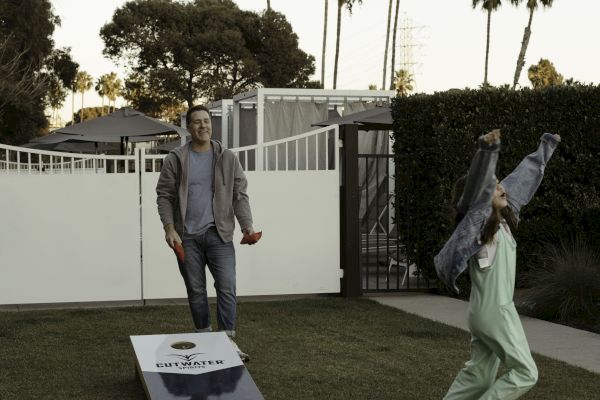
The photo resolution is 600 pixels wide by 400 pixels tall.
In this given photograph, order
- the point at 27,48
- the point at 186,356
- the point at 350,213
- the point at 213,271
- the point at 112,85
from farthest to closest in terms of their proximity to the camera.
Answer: the point at 112,85 → the point at 27,48 → the point at 350,213 → the point at 213,271 → the point at 186,356

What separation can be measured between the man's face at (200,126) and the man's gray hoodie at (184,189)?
5.6 inches

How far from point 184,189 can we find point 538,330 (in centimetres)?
411

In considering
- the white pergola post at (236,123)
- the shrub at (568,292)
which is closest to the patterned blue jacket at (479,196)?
the shrub at (568,292)

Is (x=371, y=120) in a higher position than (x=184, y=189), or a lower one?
higher

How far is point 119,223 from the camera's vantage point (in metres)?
11.6

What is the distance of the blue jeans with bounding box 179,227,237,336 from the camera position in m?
7.79

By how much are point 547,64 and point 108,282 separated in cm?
7881

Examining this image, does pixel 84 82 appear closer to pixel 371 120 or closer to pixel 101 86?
pixel 101 86

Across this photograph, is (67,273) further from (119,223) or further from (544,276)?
(544,276)

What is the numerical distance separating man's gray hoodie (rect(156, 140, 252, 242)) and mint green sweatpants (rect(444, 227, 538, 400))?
2.97 metres

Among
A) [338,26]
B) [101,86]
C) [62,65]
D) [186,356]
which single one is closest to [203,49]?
[62,65]

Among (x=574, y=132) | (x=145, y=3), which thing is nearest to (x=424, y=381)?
(x=574, y=132)

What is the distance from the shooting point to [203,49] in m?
57.8

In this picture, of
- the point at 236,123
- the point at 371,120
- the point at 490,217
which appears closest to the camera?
the point at 490,217
